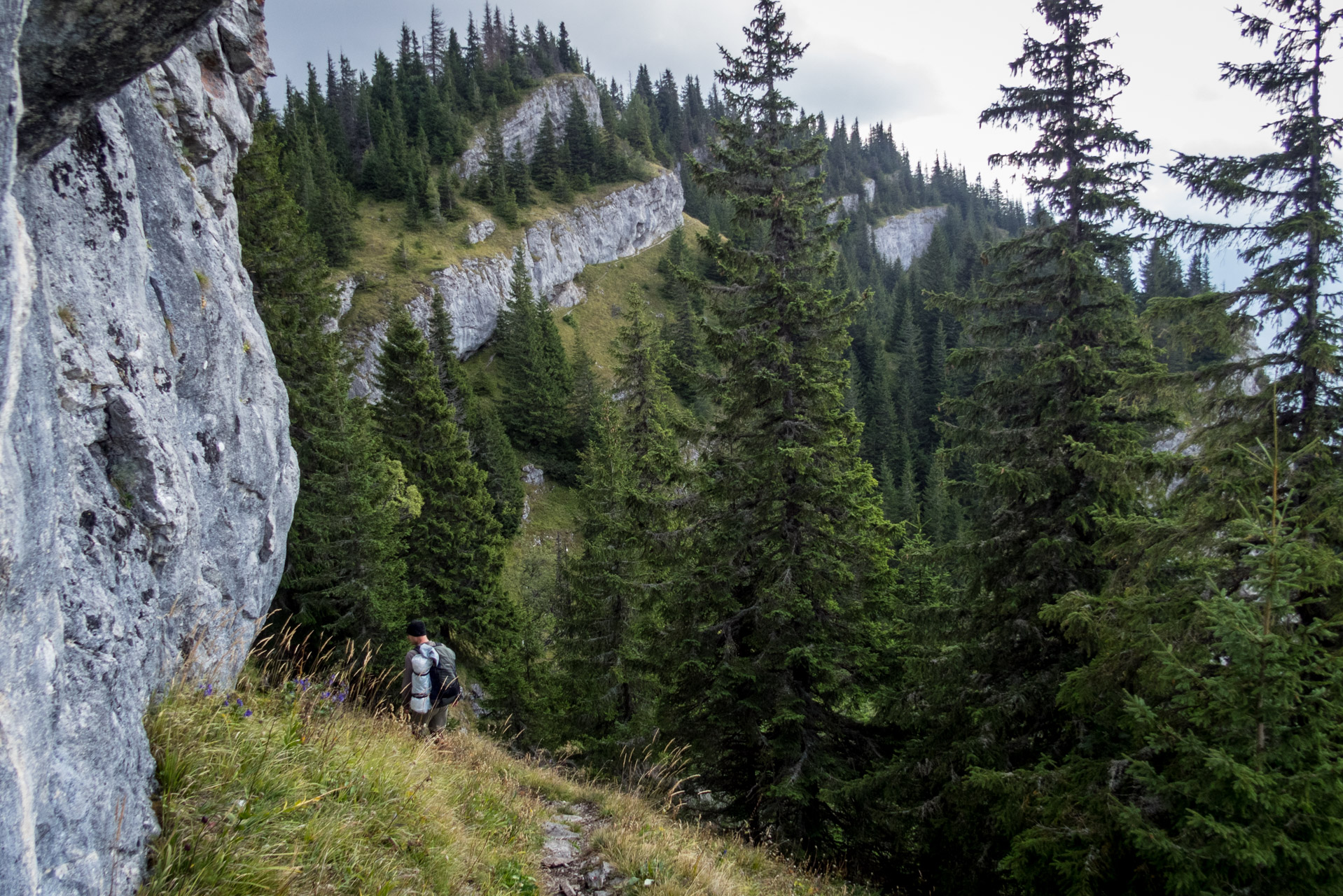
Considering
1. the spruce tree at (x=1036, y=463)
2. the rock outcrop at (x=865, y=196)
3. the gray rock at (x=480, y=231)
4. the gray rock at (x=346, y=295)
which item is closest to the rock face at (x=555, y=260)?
the gray rock at (x=346, y=295)

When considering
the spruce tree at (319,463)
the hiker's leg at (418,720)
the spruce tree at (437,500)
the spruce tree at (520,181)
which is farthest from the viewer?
the spruce tree at (520,181)

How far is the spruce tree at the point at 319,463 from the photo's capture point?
14.9 m

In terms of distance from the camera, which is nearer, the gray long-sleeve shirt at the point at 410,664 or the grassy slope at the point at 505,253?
the gray long-sleeve shirt at the point at 410,664

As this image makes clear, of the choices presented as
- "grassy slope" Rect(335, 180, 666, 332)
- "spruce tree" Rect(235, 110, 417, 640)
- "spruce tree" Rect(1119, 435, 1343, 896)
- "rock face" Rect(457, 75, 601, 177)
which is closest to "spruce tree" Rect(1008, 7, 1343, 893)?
"spruce tree" Rect(1119, 435, 1343, 896)

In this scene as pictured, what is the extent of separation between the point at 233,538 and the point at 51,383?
13.2 ft

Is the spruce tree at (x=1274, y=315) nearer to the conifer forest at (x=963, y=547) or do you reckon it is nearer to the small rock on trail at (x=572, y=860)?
the conifer forest at (x=963, y=547)

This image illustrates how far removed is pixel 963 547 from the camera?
9.23m

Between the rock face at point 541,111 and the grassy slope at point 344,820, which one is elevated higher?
the rock face at point 541,111

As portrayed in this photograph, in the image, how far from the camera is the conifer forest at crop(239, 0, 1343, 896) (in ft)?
17.4

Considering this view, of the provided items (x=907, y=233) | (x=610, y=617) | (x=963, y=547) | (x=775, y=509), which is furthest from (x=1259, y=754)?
(x=907, y=233)

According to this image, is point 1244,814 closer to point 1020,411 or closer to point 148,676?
point 1020,411

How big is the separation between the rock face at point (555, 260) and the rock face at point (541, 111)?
529 inches

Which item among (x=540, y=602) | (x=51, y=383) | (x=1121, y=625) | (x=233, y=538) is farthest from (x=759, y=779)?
(x=540, y=602)

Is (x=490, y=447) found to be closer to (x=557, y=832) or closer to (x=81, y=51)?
(x=557, y=832)
